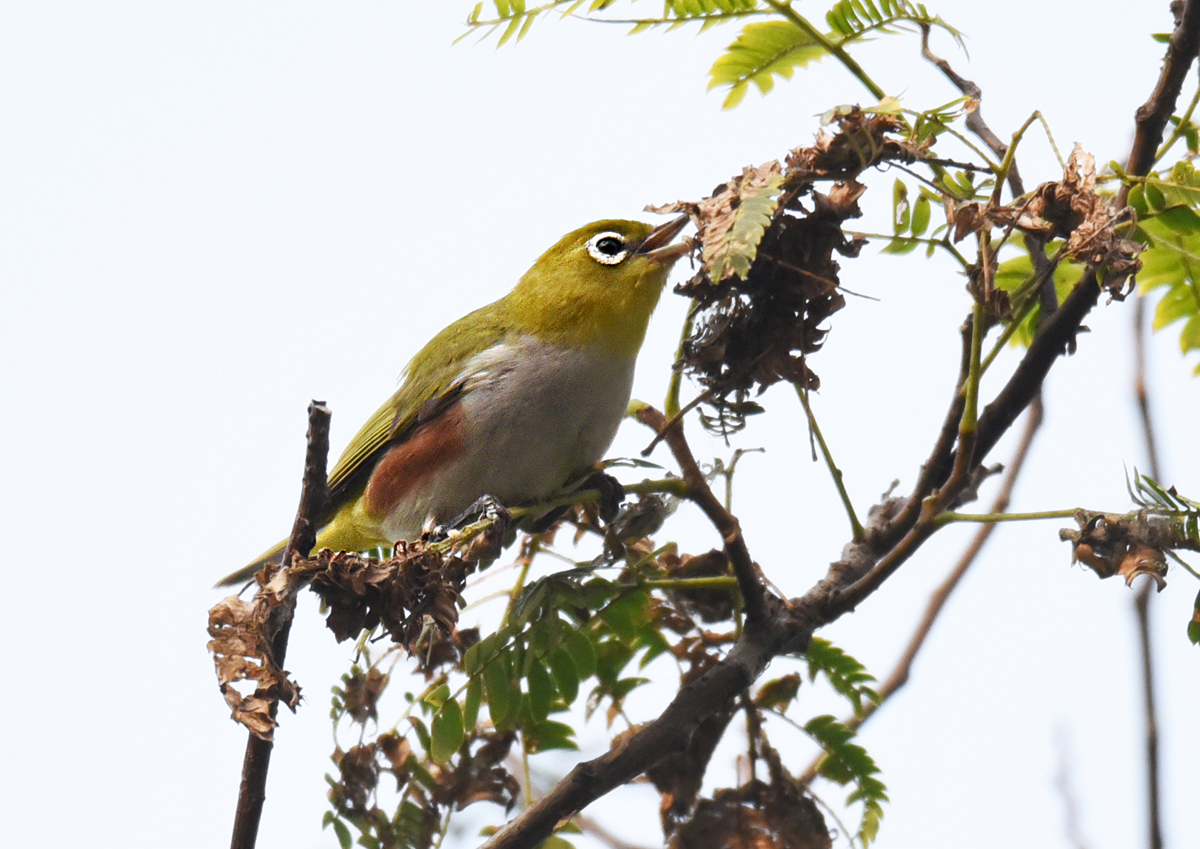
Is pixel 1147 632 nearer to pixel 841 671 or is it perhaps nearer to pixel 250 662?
pixel 841 671

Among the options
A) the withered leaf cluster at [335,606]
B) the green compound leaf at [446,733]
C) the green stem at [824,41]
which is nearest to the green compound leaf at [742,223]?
the green stem at [824,41]

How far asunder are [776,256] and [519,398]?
2087 millimetres

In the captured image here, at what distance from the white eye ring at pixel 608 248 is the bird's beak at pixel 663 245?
0.08 metres

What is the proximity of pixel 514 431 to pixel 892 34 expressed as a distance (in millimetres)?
2181

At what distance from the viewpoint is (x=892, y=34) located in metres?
3.78

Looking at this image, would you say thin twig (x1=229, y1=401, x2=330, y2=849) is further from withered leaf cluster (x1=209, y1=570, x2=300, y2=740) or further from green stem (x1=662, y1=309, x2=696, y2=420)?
green stem (x1=662, y1=309, x2=696, y2=420)

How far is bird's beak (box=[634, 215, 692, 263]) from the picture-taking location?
213 inches

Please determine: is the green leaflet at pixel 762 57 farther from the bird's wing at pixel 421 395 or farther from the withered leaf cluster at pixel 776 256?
the bird's wing at pixel 421 395

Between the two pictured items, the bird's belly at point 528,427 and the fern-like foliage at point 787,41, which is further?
the bird's belly at point 528,427

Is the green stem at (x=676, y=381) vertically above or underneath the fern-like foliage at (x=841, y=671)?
above

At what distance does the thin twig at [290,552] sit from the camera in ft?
10.5

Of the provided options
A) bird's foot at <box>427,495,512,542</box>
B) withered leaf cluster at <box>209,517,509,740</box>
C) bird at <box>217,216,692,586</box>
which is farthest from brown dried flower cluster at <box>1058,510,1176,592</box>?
bird at <box>217,216,692,586</box>

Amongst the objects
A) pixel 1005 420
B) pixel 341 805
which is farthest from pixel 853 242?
pixel 341 805

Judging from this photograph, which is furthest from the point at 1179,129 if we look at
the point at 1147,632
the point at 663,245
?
the point at 663,245
